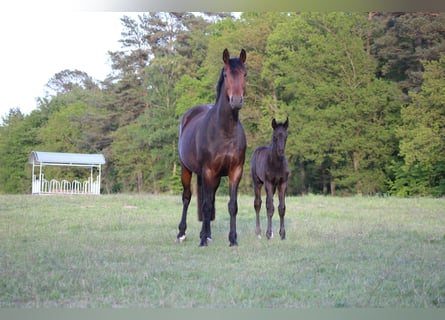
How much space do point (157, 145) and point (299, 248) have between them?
1477 cm

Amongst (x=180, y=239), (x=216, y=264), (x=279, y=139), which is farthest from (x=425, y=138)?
(x=216, y=264)

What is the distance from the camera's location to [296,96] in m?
18.6

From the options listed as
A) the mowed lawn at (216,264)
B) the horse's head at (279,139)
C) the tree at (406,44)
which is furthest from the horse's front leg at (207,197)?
the tree at (406,44)

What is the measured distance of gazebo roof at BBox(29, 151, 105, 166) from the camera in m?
13.5

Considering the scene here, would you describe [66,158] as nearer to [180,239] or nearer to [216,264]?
Answer: [180,239]

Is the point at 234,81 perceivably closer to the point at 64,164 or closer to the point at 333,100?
the point at 64,164

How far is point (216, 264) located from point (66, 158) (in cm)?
1149

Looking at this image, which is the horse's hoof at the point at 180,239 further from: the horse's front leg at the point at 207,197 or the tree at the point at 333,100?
the tree at the point at 333,100

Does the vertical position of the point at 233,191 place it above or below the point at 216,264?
above

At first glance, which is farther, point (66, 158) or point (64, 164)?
point (66, 158)

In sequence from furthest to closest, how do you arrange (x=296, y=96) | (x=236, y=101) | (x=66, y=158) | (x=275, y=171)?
(x=296, y=96) < (x=66, y=158) < (x=275, y=171) < (x=236, y=101)

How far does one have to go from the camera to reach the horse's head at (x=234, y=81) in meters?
4.28

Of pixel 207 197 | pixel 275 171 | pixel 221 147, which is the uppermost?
pixel 221 147

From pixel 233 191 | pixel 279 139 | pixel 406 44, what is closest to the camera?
pixel 233 191
